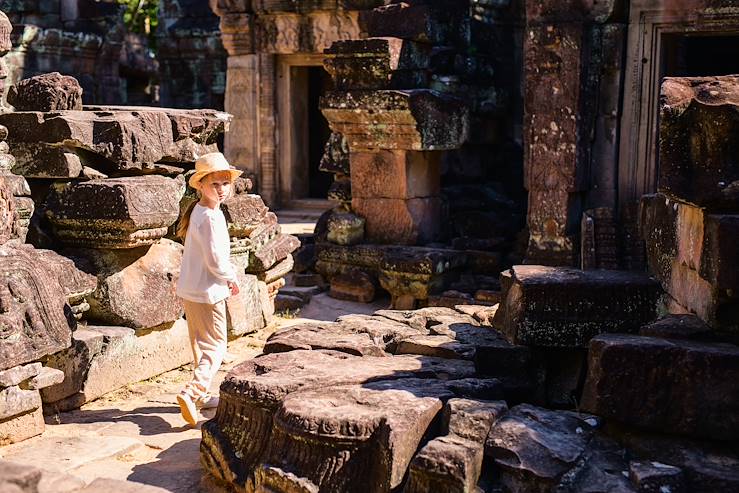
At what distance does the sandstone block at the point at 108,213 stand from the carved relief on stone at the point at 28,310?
0.61 meters

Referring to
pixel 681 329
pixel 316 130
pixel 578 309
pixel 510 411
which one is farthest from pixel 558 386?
pixel 316 130

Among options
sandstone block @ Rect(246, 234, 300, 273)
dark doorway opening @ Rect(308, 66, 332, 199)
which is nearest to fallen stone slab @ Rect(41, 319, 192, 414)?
sandstone block @ Rect(246, 234, 300, 273)

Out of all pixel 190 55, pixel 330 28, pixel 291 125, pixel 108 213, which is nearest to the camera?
pixel 108 213

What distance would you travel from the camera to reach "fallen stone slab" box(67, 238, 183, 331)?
6.30 metres

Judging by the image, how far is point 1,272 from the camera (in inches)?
206

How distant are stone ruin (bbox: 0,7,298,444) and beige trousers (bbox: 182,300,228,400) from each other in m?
0.66

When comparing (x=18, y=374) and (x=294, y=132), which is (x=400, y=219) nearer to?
(x=18, y=374)

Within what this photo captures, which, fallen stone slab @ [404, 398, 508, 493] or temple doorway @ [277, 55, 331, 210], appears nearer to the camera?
fallen stone slab @ [404, 398, 508, 493]

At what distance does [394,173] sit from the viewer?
9805 millimetres

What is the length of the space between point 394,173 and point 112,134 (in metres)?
3.89

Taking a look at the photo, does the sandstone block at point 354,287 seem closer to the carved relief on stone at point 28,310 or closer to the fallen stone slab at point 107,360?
the fallen stone slab at point 107,360

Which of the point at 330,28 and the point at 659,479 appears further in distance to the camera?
the point at 330,28

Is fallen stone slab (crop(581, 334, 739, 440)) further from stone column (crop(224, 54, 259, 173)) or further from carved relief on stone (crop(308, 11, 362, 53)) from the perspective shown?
stone column (crop(224, 54, 259, 173))

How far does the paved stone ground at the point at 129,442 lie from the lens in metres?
4.83
